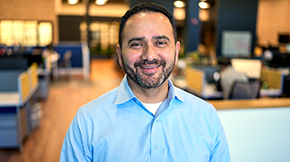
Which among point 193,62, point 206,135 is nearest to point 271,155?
point 206,135

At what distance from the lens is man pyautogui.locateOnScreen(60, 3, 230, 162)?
1294mm

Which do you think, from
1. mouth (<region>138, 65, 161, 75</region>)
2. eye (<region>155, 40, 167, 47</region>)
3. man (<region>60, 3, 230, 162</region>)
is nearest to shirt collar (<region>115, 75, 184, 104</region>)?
man (<region>60, 3, 230, 162</region>)

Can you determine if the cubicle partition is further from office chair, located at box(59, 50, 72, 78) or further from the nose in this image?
office chair, located at box(59, 50, 72, 78)

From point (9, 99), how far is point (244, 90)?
10.4ft

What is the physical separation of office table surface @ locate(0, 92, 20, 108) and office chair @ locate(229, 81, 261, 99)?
2.86m

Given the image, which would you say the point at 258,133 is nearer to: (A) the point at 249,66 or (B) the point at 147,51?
(B) the point at 147,51

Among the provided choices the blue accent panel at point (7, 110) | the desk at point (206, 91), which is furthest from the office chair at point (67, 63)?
the blue accent panel at point (7, 110)

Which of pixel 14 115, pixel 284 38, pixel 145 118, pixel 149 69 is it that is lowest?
pixel 14 115

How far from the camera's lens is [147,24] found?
51.6 inches

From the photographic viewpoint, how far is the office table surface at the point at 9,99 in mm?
3717

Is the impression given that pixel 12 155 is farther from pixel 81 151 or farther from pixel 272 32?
pixel 272 32

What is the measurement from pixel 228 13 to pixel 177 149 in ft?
28.9

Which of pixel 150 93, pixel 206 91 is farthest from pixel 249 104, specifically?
pixel 206 91

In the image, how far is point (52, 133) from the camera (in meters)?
4.58
